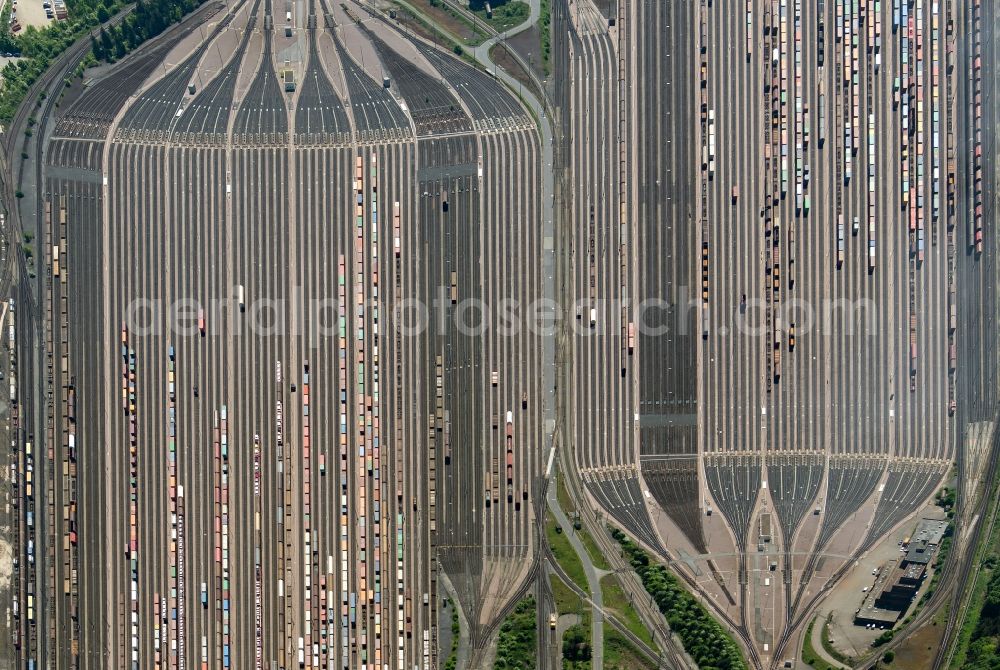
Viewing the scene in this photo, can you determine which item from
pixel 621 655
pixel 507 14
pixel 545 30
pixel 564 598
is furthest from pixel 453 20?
pixel 621 655

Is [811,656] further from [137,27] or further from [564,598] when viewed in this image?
[137,27]

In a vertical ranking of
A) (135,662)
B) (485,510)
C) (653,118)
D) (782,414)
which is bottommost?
(135,662)

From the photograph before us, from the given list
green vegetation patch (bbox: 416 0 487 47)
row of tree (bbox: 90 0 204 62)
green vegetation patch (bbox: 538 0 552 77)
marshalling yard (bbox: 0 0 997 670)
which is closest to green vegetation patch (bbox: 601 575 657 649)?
marshalling yard (bbox: 0 0 997 670)

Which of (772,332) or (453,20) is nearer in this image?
(772,332)

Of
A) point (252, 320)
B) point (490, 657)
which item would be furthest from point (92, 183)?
point (490, 657)

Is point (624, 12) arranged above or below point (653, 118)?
above

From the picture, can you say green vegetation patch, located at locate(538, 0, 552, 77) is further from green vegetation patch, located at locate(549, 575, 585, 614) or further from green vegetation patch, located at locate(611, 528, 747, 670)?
green vegetation patch, located at locate(549, 575, 585, 614)

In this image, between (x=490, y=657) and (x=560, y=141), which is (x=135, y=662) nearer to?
(x=490, y=657)
